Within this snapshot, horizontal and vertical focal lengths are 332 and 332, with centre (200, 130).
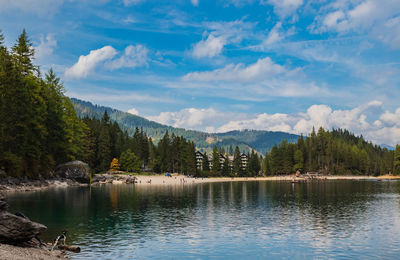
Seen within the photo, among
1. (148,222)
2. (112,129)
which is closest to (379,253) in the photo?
(148,222)

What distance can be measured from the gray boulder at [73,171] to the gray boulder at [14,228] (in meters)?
83.4

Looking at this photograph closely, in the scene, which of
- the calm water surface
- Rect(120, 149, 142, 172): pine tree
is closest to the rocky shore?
the calm water surface

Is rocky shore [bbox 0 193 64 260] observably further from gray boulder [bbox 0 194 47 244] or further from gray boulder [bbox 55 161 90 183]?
gray boulder [bbox 55 161 90 183]

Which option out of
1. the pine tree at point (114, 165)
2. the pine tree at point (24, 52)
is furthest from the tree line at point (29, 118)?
the pine tree at point (114, 165)

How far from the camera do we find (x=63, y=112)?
356ft

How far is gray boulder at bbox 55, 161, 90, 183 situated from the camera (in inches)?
4149

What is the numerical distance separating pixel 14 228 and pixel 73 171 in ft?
285

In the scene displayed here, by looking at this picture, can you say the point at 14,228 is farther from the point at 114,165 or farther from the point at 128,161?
the point at 128,161

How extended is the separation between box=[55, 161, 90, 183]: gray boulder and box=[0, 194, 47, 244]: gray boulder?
274ft

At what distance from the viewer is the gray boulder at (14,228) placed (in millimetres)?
25141

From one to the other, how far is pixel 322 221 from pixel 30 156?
239 feet

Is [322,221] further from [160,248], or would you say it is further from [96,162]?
[96,162]

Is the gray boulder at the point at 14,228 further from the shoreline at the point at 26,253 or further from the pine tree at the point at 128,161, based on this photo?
the pine tree at the point at 128,161

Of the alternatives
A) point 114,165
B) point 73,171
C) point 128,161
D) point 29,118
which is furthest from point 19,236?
point 128,161
